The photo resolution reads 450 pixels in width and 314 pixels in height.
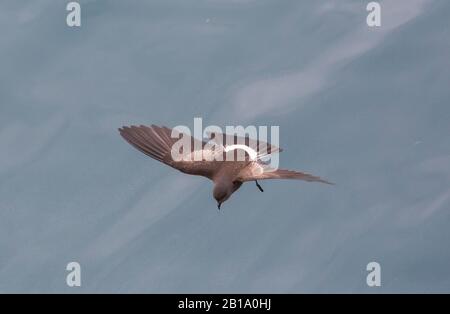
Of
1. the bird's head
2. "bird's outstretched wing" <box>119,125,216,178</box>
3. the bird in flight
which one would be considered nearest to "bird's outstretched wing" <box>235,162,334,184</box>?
the bird in flight

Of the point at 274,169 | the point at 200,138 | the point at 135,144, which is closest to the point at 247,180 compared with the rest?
the point at 274,169

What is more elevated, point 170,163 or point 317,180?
point 170,163

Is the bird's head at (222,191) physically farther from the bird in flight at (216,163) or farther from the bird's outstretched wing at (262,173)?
the bird's outstretched wing at (262,173)

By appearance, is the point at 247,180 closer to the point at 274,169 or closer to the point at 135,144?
the point at 274,169

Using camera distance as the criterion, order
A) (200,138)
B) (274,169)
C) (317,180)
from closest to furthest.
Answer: (317,180) < (274,169) < (200,138)

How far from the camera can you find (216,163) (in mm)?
18766

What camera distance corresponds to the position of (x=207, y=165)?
19.0 metres

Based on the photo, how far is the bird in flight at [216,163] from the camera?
18.1 meters

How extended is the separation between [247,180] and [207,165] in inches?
43.9

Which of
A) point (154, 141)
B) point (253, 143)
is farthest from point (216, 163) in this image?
point (154, 141)

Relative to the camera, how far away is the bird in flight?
1806 centimetres

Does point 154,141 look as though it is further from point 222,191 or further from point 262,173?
point 262,173

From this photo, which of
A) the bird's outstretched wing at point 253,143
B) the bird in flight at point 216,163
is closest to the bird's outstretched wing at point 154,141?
the bird in flight at point 216,163

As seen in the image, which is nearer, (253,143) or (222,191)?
(222,191)
